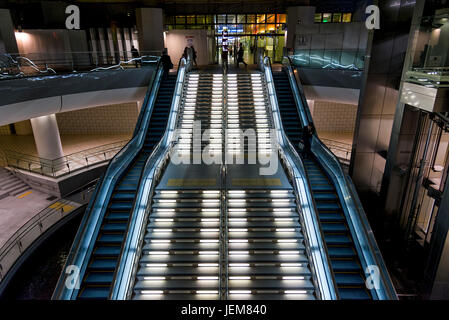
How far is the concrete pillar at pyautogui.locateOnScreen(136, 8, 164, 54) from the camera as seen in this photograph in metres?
18.6

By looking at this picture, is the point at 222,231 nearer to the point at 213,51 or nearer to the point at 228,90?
the point at 228,90

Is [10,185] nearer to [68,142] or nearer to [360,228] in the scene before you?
[68,142]

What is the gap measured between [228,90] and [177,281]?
939cm

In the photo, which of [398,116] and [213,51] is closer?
[398,116]

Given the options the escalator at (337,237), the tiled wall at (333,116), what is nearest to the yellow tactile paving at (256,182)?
the escalator at (337,237)

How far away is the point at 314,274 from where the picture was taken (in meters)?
6.58

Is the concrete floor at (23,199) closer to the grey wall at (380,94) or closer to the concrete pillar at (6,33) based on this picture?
the concrete pillar at (6,33)

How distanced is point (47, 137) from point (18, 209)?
12.5ft

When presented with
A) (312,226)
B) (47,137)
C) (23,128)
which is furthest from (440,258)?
(23,128)

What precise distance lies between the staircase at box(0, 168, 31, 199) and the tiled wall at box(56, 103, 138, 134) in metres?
6.71

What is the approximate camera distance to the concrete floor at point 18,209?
10.4 meters
